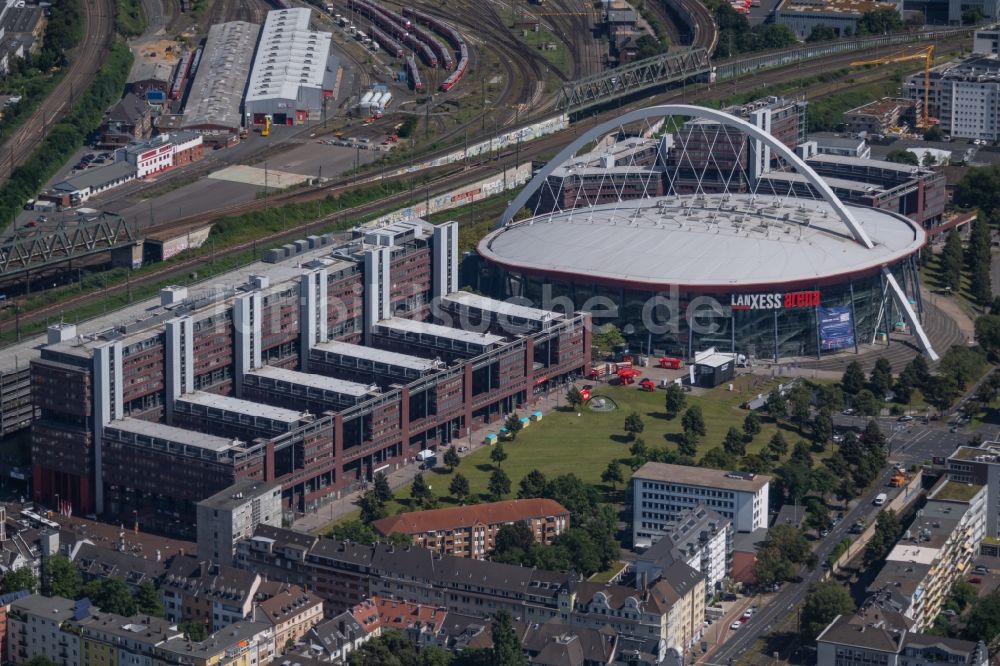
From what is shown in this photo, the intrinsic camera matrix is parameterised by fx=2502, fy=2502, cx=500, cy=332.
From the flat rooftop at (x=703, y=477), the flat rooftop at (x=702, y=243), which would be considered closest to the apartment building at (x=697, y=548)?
the flat rooftop at (x=703, y=477)

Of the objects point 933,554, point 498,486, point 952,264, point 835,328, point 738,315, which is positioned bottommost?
point 498,486

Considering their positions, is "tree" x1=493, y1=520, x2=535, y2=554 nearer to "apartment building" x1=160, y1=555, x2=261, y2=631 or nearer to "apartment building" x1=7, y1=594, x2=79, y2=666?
"apartment building" x1=160, y1=555, x2=261, y2=631

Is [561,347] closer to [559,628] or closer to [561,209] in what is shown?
[561,209]

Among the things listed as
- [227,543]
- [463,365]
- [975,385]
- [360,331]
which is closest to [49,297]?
[360,331]

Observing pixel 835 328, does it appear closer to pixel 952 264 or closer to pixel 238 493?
pixel 952 264

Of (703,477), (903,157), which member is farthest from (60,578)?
(903,157)

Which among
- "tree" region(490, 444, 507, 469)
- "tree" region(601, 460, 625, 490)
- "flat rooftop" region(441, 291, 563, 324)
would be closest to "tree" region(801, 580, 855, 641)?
"tree" region(601, 460, 625, 490)
